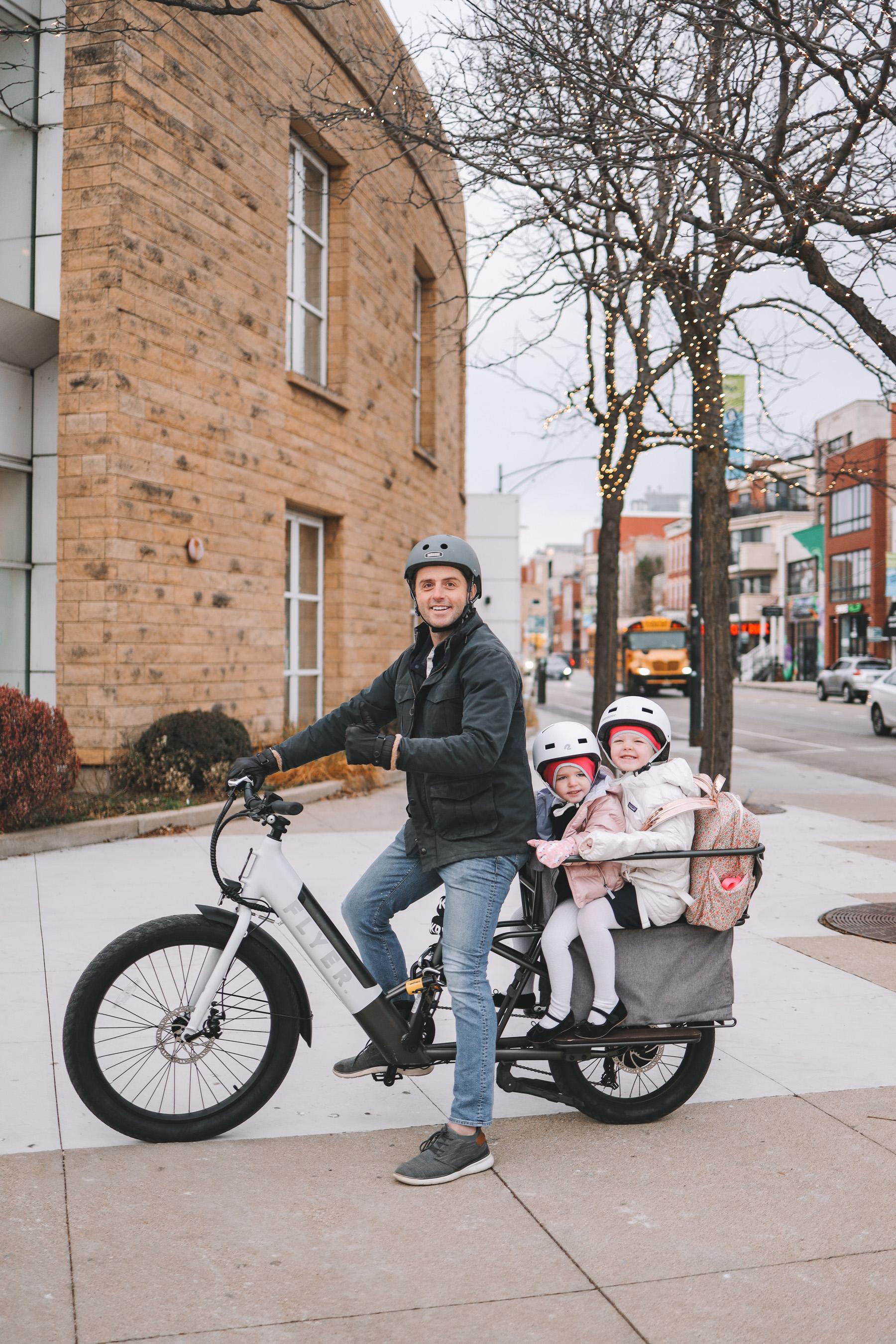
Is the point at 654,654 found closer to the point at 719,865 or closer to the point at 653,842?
the point at 719,865

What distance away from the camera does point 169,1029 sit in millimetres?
3766

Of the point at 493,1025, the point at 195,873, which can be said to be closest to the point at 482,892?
the point at 493,1025

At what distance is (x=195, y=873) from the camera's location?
7.99 m

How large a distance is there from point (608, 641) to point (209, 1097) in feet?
42.4

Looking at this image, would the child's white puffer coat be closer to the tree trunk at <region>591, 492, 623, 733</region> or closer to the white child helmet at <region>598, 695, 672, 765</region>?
the white child helmet at <region>598, 695, 672, 765</region>

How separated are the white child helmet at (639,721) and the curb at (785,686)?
47228 millimetres

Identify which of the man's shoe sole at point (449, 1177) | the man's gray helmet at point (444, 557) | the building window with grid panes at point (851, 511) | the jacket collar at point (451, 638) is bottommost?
the man's shoe sole at point (449, 1177)

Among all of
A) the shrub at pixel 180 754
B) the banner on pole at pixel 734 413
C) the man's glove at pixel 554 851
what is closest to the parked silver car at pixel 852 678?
the banner on pole at pixel 734 413

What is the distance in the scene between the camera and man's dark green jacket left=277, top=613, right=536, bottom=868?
3.62m

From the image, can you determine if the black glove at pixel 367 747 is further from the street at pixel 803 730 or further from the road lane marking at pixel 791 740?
the road lane marking at pixel 791 740

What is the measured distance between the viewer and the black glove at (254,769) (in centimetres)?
372

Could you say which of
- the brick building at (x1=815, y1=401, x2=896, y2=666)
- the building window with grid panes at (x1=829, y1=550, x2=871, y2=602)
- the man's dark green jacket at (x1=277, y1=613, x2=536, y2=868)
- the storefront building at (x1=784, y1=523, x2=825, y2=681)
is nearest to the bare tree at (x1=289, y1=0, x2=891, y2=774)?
the man's dark green jacket at (x1=277, y1=613, x2=536, y2=868)

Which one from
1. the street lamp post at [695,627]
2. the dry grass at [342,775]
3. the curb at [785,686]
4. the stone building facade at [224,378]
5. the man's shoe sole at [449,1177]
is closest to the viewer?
the man's shoe sole at [449,1177]

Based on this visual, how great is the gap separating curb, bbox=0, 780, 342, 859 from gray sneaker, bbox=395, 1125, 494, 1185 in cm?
558
